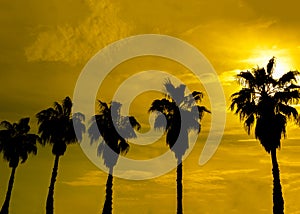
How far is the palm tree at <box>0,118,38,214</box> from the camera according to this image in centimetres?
6322

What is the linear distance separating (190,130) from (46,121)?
66.6 ft

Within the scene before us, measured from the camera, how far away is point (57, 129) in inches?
2222

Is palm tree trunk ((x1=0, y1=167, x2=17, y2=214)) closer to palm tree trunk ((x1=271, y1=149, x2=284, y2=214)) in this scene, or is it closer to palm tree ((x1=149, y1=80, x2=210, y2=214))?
palm tree ((x1=149, y1=80, x2=210, y2=214))

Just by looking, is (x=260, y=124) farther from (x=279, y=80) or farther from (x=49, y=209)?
(x=49, y=209)

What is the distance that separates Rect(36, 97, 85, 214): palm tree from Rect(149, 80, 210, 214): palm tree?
45.7 feet

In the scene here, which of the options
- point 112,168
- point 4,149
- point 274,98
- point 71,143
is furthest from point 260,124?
point 4,149

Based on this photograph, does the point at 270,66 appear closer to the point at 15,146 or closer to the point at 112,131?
the point at 112,131

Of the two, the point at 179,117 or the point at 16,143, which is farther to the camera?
the point at 16,143

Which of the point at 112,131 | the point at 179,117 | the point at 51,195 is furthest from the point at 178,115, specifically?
the point at 51,195

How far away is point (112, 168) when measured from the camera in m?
52.4

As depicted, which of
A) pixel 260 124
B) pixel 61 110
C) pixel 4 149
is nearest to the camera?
pixel 260 124

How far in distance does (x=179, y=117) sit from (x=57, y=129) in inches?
689

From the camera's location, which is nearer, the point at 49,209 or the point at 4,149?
the point at 49,209

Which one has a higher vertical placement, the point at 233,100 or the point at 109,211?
the point at 233,100
